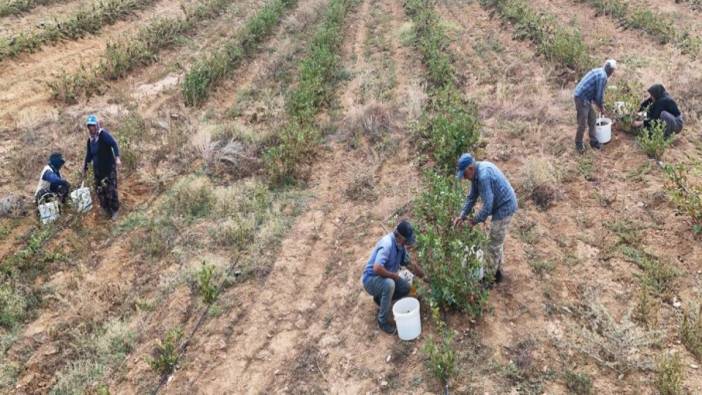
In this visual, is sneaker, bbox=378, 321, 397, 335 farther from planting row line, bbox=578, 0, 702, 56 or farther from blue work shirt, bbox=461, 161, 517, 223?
planting row line, bbox=578, 0, 702, 56

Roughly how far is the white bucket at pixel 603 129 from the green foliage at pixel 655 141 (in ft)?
1.79

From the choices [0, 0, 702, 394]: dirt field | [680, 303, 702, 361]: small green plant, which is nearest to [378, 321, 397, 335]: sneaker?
[0, 0, 702, 394]: dirt field

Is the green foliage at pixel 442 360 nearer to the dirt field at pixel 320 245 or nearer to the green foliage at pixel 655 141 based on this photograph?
the dirt field at pixel 320 245

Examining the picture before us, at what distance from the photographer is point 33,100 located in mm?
11094

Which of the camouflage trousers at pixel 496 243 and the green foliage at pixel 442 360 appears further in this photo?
the camouflage trousers at pixel 496 243

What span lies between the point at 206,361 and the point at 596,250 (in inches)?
176

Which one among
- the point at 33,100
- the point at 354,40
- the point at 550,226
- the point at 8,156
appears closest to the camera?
the point at 550,226

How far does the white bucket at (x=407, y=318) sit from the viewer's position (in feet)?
16.4

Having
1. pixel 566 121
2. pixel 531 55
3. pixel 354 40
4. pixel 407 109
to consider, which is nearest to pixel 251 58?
pixel 354 40

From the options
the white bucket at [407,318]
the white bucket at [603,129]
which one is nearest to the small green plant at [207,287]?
the white bucket at [407,318]

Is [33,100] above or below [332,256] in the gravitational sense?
above

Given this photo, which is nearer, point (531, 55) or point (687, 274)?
point (687, 274)

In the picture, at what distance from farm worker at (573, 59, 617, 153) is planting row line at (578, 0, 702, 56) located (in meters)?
4.44

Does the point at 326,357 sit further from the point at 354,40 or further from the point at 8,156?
the point at 354,40
